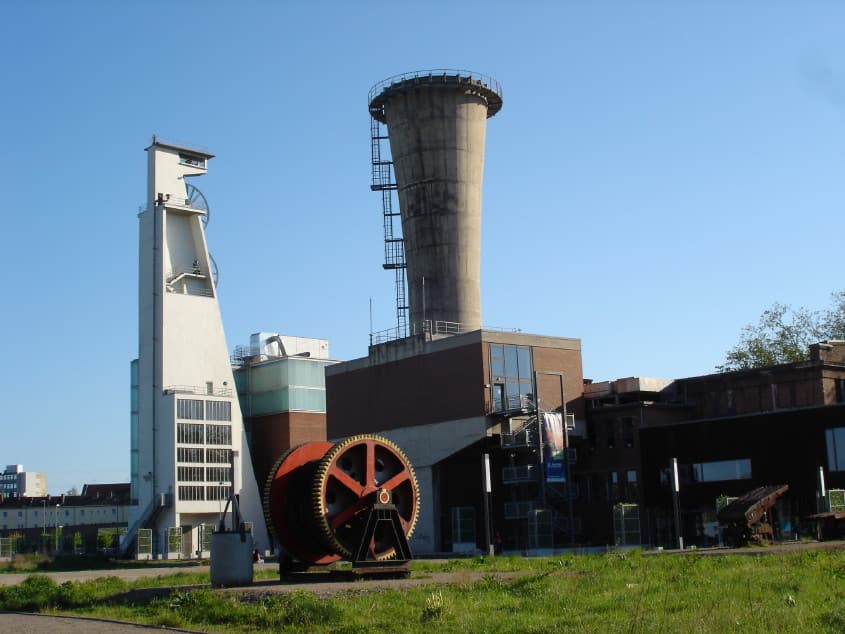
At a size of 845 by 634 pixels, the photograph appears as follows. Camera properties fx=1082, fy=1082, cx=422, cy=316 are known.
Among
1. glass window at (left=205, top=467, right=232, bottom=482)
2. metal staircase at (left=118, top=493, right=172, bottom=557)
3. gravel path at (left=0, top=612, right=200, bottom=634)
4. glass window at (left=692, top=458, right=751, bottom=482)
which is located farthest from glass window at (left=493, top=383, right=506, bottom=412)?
gravel path at (left=0, top=612, right=200, bottom=634)

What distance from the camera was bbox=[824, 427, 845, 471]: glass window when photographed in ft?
171

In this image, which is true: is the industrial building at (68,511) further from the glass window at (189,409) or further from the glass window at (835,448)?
the glass window at (835,448)

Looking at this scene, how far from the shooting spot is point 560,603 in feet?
64.9

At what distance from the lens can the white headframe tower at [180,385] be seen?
86.5 metres

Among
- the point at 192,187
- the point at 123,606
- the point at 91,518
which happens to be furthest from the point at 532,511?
the point at 91,518

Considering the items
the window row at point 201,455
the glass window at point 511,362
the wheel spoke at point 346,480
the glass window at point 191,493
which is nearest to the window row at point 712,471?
the glass window at point 511,362

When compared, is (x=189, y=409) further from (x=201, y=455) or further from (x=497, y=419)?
(x=497, y=419)

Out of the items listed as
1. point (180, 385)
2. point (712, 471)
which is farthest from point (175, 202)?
point (712, 471)

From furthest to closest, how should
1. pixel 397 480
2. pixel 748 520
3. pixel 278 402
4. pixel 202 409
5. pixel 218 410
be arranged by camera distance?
1. pixel 278 402
2. pixel 218 410
3. pixel 202 409
4. pixel 748 520
5. pixel 397 480

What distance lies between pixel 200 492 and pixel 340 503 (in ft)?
200

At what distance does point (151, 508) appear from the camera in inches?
3396

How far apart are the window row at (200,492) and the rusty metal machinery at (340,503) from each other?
5786cm

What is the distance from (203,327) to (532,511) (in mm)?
42663

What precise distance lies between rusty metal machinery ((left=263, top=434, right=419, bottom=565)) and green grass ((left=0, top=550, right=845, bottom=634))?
2.83 meters
